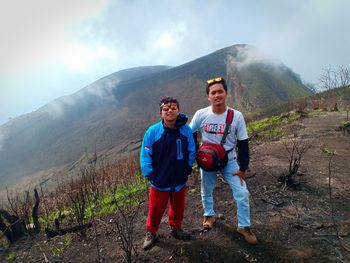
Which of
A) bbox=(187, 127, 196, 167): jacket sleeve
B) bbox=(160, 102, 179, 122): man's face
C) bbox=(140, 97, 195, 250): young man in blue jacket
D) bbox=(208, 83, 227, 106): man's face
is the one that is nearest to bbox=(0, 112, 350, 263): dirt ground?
bbox=(140, 97, 195, 250): young man in blue jacket

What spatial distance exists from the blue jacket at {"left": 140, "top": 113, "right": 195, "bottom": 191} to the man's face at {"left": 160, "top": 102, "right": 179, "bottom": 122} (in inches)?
4.3

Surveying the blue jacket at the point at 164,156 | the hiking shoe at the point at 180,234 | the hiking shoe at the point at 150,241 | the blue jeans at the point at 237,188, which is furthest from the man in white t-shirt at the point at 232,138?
the hiking shoe at the point at 150,241

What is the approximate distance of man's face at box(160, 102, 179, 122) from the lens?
3.54 meters

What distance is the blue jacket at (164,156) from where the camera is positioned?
3.56m

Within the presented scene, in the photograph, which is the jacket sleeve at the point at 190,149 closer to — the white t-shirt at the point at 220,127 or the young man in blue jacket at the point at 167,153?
the young man in blue jacket at the point at 167,153

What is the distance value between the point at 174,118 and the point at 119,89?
65.0 metres

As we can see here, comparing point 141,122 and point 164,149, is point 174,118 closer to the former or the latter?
point 164,149

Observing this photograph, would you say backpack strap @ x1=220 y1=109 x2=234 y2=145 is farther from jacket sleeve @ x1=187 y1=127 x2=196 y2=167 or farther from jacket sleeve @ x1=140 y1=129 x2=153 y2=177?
jacket sleeve @ x1=140 y1=129 x2=153 y2=177

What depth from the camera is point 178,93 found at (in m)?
58.0

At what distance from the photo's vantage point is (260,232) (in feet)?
13.0

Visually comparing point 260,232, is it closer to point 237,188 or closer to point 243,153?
point 237,188

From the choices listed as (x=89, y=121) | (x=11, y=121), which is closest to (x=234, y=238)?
(x=89, y=121)

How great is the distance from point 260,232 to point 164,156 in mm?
1521

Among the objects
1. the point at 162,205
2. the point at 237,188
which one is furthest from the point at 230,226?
the point at 162,205
